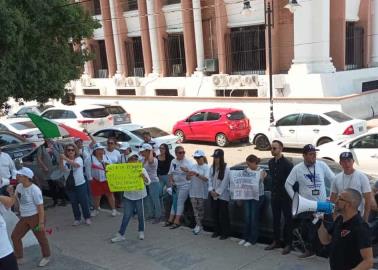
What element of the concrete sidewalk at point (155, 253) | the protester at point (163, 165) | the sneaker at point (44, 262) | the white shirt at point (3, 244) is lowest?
the concrete sidewalk at point (155, 253)

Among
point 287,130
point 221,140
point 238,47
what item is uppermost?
point 238,47

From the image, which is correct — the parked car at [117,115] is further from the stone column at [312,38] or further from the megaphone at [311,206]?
the megaphone at [311,206]

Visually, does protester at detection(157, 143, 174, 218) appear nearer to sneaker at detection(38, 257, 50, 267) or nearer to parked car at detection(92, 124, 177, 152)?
sneaker at detection(38, 257, 50, 267)

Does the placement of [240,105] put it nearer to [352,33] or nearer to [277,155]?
[352,33]

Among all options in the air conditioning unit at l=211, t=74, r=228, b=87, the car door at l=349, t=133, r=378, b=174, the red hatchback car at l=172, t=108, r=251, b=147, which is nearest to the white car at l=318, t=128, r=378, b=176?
the car door at l=349, t=133, r=378, b=174

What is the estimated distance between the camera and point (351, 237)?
3891mm

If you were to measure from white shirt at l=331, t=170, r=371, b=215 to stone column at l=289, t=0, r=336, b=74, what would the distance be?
15613 mm

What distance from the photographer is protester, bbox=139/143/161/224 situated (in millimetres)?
8656

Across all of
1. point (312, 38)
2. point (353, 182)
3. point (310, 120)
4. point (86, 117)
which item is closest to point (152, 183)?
point (353, 182)

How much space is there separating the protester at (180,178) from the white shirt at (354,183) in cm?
271

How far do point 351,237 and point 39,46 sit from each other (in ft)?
29.6

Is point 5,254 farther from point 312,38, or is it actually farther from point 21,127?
point 312,38

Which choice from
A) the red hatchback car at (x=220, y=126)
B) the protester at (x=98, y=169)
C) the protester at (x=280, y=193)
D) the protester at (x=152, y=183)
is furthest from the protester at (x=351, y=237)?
the red hatchback car at (x=220, y=126)

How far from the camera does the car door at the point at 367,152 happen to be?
10734 mm
